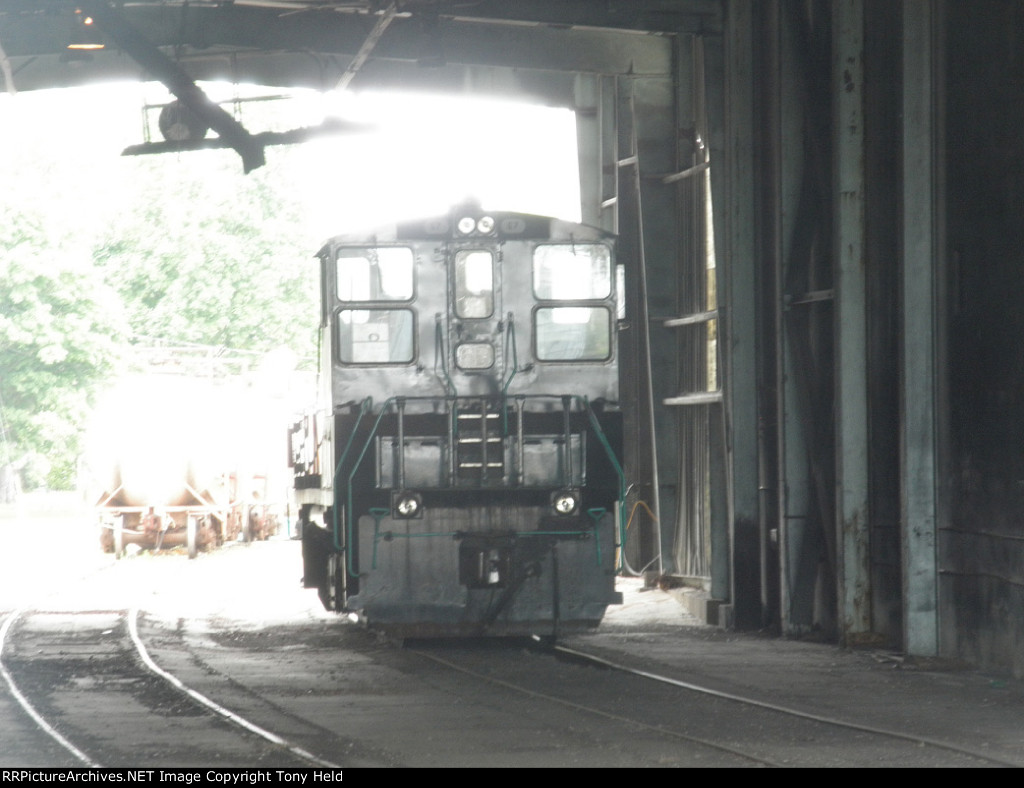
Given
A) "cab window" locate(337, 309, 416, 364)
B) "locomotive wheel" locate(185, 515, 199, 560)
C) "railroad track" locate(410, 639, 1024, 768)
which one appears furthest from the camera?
"locomotive wheel" locate(185, 515, 199, 560)

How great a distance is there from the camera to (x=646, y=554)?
2072 centimetres

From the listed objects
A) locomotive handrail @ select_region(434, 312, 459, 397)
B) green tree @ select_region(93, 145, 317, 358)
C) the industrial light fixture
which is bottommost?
locomotive handrail @ select_region(434, 312, 459, 397)

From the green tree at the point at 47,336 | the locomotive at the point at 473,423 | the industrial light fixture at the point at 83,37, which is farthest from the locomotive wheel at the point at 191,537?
the green tree at the point at 47,336

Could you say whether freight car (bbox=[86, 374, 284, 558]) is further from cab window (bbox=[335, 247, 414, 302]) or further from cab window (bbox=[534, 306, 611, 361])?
cab window (bbox=[534, 306, 611, 361])

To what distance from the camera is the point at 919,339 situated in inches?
490

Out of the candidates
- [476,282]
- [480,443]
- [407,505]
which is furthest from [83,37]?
[407,505]

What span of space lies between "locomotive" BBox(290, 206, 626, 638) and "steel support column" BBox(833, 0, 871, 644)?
1.89 metres

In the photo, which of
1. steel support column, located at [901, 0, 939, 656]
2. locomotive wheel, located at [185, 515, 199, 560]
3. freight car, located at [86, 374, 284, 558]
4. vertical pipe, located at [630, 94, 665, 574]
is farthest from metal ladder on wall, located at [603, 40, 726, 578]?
freight car, located at [86, 374, 284, 558]

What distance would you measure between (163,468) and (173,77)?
1403 cm

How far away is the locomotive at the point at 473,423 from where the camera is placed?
13.1m

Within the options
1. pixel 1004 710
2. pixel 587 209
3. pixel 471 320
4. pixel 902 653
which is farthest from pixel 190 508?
pixel 1004 710

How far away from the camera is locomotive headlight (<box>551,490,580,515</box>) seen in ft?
43.5

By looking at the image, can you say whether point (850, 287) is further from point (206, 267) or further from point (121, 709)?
point (206, 267)

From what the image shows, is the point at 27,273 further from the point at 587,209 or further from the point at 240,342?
the point at 587,209
